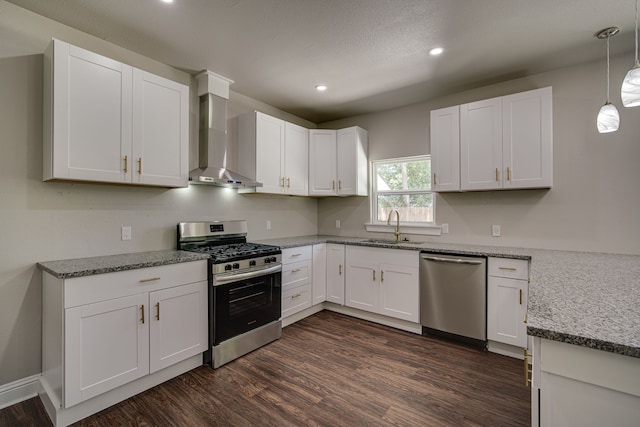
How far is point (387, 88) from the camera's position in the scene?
3.40 metres

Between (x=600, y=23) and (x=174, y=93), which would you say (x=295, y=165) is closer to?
(x=174, y=93)

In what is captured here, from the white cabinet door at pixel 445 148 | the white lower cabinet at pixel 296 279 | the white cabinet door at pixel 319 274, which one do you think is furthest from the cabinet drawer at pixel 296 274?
the white cabinet door at pixel 445 148

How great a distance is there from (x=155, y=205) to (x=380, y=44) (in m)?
2.46

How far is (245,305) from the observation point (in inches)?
108

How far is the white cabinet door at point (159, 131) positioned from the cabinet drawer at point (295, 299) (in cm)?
160

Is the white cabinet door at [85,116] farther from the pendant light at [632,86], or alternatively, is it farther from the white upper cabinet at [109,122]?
the pendant light at [632,86]

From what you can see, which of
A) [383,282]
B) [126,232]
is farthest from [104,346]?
[383,282]

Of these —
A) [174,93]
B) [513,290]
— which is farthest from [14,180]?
[513,290]

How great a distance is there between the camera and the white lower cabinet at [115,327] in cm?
183

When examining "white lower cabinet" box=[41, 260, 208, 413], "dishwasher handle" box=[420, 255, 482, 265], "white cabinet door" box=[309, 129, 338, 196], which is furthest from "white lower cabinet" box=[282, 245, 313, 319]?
"dishwasher handle" box=[420, 255, 482, 265]

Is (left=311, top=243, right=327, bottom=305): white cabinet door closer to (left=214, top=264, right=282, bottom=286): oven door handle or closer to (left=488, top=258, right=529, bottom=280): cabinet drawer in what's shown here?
(left=214, top=264, right=282, bottom=286): oven door handle

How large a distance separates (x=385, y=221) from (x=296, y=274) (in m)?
1.50

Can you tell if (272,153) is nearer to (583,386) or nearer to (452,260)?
(452,260)

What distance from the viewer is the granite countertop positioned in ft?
2.85
